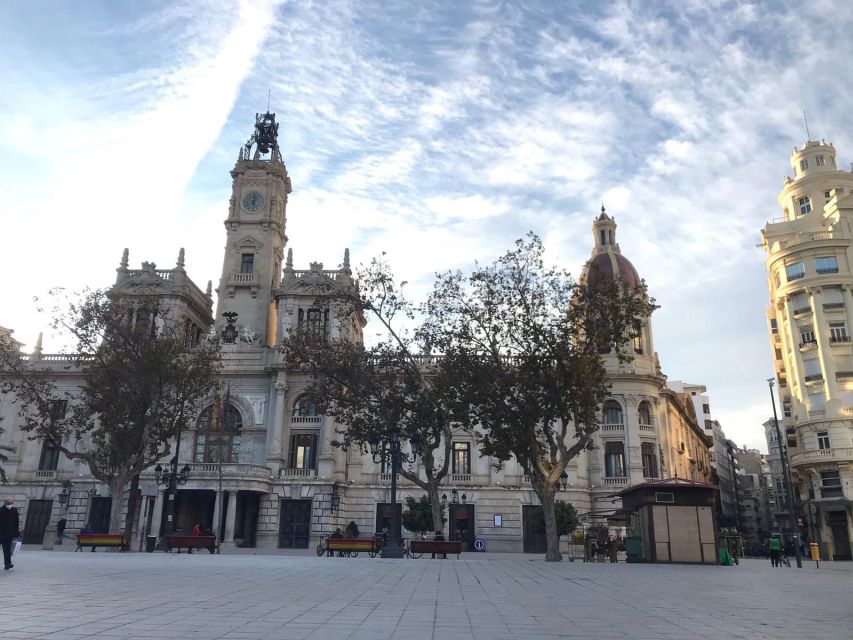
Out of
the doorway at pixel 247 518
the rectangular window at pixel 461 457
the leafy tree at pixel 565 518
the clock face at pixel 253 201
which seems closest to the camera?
the leafy tree at pixel 565 518

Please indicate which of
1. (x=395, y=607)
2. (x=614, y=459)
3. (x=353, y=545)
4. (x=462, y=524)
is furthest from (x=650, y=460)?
(x=395, y=607)

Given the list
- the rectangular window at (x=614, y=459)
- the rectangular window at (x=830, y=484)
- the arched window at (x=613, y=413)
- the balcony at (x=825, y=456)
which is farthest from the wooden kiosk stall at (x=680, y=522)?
the rectangular window at (x=830, y=484)

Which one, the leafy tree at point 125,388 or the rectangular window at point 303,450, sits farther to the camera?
the rectangular window at point 303,450

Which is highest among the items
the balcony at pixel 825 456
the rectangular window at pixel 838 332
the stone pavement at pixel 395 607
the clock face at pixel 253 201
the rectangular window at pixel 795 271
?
the clock face at pixel 253 201

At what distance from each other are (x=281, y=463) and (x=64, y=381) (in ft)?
57.6

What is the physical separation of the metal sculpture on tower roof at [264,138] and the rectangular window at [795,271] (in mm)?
41474

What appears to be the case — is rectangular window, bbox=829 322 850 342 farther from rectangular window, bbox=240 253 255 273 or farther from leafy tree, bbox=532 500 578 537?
rectangular window, bbox=240 253 255 273

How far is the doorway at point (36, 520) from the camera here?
44875mm

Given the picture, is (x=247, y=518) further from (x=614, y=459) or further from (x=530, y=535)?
(x=614, y=459)

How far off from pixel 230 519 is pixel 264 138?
32.2 meters

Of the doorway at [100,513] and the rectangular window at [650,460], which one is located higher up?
the rectangular window at [650,460]

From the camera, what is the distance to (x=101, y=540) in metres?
27.6

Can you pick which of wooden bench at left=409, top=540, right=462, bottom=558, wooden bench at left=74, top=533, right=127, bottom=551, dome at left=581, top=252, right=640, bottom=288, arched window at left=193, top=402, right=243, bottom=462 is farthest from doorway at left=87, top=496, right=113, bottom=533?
dome at left=581, top=252, right=640, bottom=288

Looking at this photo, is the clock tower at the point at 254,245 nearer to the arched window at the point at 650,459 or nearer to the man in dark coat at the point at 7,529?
the arched window at the point at 650,459
